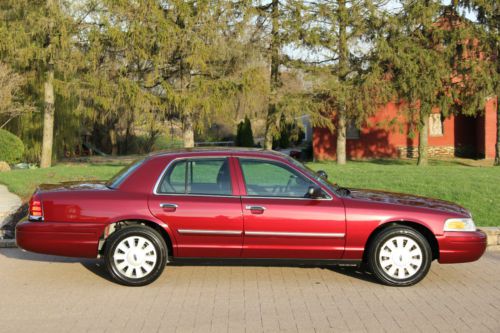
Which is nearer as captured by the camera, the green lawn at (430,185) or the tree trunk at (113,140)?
the green lawn at (430,185)

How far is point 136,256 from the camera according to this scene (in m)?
6.37

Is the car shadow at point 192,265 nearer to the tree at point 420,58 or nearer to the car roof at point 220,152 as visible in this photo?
the car roof at point 220,152

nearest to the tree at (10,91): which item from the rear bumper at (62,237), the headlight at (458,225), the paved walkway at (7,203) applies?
the paved walkway at (7,203)

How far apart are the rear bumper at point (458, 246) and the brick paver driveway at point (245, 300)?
12.2 inches

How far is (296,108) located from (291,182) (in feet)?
53.7

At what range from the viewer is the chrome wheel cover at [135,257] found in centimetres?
635

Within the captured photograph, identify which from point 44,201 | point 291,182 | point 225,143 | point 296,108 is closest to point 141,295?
point 44,201

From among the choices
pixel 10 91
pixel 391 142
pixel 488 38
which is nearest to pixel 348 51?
pixel 488 38

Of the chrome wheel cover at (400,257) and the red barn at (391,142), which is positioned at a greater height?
the red barn at (391,142)

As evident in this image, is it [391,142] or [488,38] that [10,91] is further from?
[488,38]

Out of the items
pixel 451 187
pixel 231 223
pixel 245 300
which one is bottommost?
pixel 245 300

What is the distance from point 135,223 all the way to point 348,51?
17960 mm

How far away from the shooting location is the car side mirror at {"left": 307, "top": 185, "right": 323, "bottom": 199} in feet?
21.0

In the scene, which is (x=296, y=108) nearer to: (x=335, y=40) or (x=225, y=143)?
(x=335, y=40)
